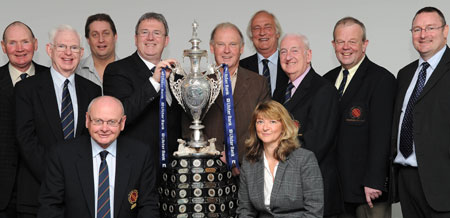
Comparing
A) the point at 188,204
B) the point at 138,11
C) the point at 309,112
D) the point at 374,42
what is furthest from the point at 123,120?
the point at 374,42

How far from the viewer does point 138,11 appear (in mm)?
5508

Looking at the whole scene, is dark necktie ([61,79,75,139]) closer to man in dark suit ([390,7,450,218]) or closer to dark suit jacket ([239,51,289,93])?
dark suit jacket ([239,51,289,93])

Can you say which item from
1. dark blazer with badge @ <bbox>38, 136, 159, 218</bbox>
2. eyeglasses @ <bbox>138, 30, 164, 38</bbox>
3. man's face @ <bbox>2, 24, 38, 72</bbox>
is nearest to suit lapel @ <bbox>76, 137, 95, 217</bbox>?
dark blazer with badge @ <bbox>38, 136, 159, 218</bbox>

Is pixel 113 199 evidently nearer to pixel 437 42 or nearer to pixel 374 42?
pixel 437 42

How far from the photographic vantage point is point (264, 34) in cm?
471

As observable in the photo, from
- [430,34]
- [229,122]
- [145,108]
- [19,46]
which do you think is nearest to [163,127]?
[145,108]

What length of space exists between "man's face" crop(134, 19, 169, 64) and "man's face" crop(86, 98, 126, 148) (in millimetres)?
657

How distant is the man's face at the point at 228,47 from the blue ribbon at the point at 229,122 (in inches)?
13.0

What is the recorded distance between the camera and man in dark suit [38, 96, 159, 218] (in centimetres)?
323

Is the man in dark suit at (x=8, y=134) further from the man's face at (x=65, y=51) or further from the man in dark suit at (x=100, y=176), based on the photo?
the man in dark suit at (x=100, y=176)

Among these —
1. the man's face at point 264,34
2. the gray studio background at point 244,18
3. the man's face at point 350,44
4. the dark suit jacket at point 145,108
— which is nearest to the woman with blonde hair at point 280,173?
the dark suit jacket at point 145,108

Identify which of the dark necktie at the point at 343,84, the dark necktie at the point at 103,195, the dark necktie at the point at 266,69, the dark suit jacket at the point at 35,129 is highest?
the dark necktie at the point at 266,69

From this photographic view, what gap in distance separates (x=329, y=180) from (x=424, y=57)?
3.12ft

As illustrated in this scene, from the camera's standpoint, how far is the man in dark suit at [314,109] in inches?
142
